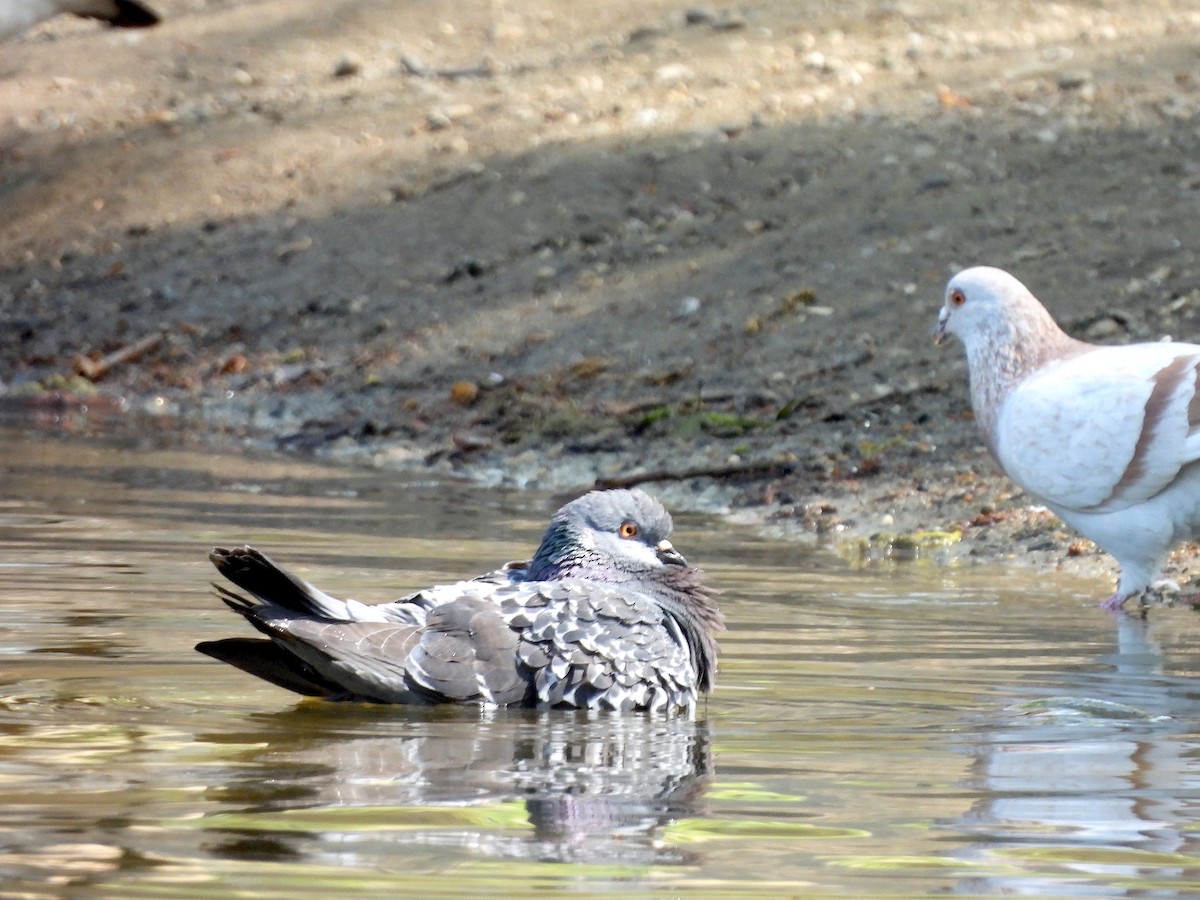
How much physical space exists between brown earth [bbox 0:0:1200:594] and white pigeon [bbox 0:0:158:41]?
1.26 metres

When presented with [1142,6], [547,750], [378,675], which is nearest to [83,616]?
[378,675]

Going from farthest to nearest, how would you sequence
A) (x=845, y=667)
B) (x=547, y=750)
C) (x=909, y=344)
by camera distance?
(x=909, y=344) → (x=845, y=667) → (x=547, y=750)

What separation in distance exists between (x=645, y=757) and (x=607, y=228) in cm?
831

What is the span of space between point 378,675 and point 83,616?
1497 millimetres

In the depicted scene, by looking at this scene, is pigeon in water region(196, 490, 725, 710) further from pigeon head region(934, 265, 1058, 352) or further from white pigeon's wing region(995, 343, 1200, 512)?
pigeon head region(934, 265, 1058, 352)

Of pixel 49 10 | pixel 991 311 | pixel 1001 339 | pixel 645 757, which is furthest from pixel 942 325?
pixel 49 10

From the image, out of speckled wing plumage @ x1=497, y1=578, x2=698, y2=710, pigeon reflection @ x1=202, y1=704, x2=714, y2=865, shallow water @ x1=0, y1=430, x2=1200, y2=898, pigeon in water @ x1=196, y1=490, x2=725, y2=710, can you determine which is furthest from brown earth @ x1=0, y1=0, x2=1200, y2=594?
pigeon reflection @ x1=202, y1=704, x2=714, y2=865

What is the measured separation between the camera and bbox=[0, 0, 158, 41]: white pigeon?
1338 cm

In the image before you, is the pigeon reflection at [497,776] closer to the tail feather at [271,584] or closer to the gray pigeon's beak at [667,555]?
the tail feather at [271,584]

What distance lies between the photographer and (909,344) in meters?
10.1

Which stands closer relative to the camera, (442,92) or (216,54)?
(442,92)

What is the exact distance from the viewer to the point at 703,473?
884 cm

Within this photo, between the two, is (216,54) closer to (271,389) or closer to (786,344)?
(271,389)

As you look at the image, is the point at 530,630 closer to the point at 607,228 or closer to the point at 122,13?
the point at 607,228
